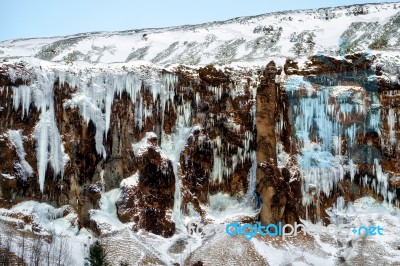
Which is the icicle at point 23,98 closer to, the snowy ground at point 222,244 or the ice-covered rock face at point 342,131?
the snowy ground at point 222,244

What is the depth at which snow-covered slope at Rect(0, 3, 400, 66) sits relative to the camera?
76.3 meters

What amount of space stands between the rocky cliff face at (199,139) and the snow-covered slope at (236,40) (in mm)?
16957

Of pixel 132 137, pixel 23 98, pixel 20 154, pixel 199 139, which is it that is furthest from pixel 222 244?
pixel 23 98

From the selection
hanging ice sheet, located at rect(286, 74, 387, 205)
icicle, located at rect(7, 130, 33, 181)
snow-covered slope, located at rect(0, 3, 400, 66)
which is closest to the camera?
icicle, located at rect(7, 130, 33, 181)

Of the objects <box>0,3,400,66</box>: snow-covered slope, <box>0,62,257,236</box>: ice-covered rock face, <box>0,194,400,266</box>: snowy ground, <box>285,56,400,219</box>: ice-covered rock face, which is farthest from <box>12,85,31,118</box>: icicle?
<box>0,3,400,66</box>: snow-covered slope

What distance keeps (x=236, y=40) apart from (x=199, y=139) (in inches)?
1252

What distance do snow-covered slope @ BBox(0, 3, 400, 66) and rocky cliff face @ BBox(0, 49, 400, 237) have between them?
17.0m

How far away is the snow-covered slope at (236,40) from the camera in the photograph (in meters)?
76.3

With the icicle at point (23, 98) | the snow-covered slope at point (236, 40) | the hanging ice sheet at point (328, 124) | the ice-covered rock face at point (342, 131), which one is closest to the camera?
the icicle at point (23, 98)

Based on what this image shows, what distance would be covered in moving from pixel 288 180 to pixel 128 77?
16285 mm

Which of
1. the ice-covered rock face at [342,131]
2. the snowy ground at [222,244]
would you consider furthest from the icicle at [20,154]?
the ice-covered rock face at [342,131]

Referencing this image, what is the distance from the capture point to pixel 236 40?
8281 cm

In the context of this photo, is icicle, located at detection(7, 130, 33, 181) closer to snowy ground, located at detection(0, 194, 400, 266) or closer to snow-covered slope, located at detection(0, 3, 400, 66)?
snowy ground, located at detection(0, 194, 400, 266)

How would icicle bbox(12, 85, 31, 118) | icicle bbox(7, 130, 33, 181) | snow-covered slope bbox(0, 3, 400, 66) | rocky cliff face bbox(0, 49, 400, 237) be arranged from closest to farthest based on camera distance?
1. icicle bbox(7, 130, 33, 181)
2. rocky cliff face bbox(0, 49, 400, 237)
3. icicle bbox(12, 85, 31, 118)
4. snow-covered slope bbox(0, 3, 400, 66)
